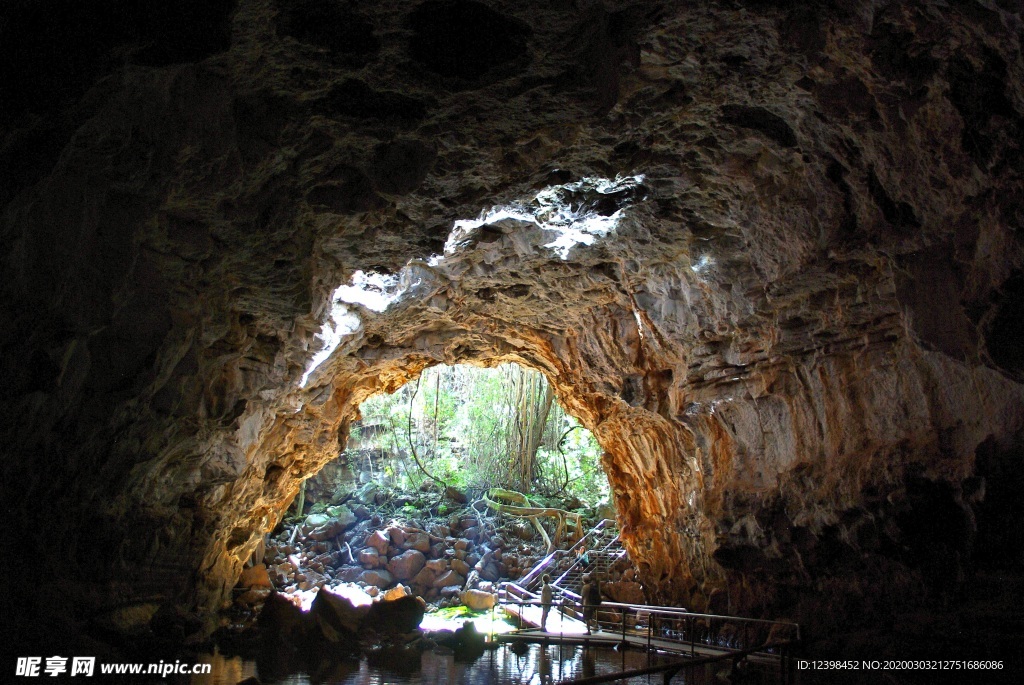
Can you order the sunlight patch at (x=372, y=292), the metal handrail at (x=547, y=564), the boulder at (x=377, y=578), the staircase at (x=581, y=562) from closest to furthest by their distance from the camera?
1. the sunlight patch at (x=372, y=292)
2. the staircase at (x=581, y=562)
3. the metal handrail at (x=547, y=564)
4. the boulder at (x=377, y=578)

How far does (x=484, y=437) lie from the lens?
66.7ft

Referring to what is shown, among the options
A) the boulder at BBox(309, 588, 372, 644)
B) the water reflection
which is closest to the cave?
the water reflection

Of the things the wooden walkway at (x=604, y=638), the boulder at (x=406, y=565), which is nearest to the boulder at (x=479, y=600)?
the wooden walkway at (x=604, y=638)

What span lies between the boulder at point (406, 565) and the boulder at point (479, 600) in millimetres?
2699

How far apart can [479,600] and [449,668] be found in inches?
251

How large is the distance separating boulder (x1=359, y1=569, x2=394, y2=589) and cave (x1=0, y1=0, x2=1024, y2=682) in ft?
24.6

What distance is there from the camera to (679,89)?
4914 millimetres

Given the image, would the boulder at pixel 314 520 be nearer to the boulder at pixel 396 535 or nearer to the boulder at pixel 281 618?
the boulder at pixel 396 535

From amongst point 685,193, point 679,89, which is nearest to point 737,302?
point 685,193

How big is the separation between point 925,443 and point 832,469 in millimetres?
1103

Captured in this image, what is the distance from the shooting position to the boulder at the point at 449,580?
1636 cm

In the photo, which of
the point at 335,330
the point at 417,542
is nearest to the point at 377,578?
the point at 417,542

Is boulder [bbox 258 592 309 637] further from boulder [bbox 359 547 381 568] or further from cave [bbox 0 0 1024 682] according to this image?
boulder [bbox 359 547 381 568]

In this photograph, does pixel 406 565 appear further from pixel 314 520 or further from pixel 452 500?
pixel 452 500
